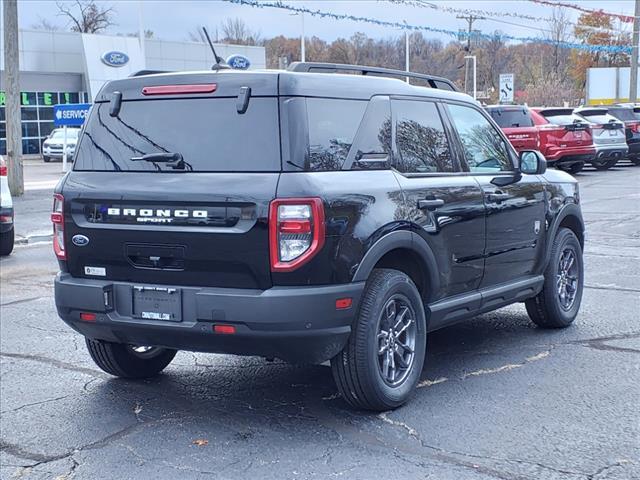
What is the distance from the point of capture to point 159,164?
5.08 metres

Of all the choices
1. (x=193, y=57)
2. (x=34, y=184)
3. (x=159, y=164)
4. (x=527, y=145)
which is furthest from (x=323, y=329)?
(x=193, y=57)

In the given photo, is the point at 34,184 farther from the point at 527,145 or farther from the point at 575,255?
the point at 575,255

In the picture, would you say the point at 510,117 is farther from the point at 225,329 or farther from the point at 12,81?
the point at 225,329

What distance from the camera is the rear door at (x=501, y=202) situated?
6246mm

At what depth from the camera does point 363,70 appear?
589 cm

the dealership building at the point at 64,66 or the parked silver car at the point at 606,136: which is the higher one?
the dealership building at the point at 64,66

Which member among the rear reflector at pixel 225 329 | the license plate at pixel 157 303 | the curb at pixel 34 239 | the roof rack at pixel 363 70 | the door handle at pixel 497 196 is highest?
the roof rack at pixel 363 70

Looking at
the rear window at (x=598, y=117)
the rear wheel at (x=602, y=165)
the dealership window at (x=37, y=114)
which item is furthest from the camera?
the dealership window at (x=37, y=114)

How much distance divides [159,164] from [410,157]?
5.20 feet

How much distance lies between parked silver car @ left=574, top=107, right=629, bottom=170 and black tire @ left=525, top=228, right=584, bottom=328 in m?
18.4

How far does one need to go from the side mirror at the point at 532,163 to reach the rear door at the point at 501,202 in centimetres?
5

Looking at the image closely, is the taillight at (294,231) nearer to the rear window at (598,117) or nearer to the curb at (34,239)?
the curb at (34,239)

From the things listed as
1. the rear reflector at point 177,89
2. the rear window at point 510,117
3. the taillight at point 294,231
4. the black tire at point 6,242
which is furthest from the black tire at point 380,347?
the rear window at point 510,117

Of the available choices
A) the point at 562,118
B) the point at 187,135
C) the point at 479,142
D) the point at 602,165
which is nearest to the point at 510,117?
the point at 562,118
